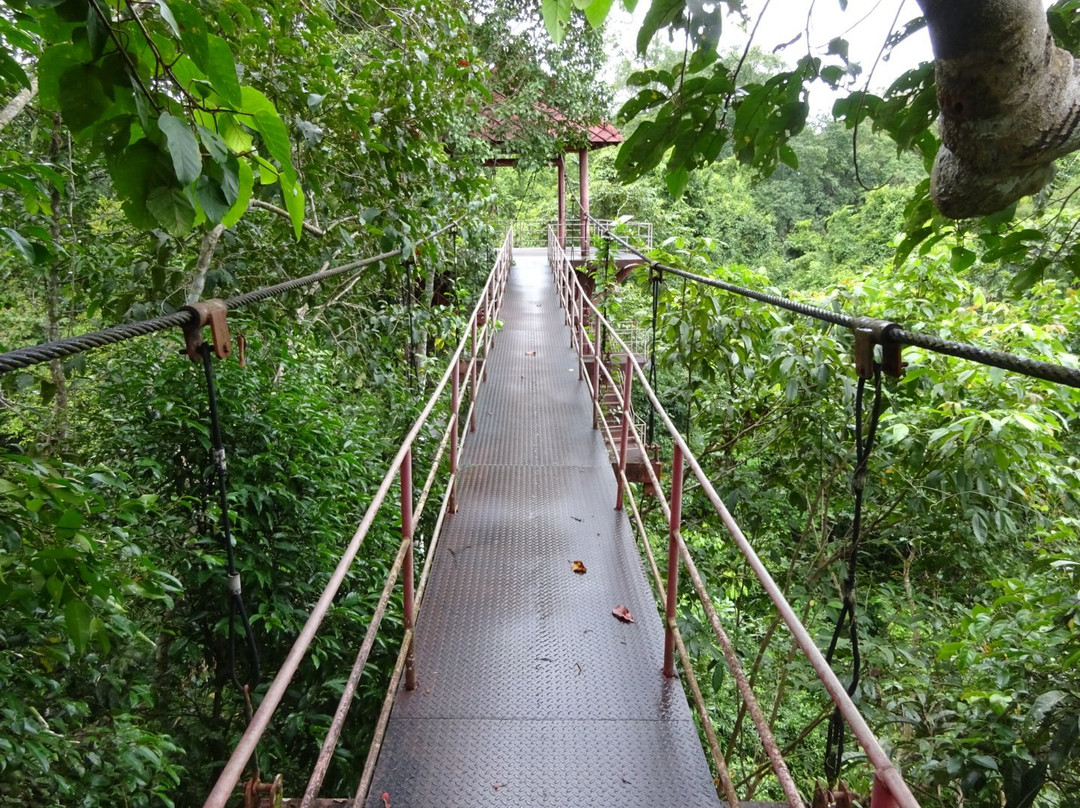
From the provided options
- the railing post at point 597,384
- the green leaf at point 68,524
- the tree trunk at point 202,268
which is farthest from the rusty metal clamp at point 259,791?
the railing post at point 597,384

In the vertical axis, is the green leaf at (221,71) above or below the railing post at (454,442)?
above

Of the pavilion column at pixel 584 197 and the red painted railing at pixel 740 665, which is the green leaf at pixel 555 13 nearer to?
the red painted railing at pixel 740 665

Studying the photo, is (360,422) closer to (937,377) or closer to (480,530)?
(480,530)

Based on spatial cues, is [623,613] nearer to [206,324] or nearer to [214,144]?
[206,324]

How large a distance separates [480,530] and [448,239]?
442cm

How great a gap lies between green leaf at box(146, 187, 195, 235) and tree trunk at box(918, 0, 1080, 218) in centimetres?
128

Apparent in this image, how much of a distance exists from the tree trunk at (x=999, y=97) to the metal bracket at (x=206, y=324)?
4.89 ft

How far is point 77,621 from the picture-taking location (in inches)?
55.8

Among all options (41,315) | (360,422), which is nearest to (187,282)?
(360,422)

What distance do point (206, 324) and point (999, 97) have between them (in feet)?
5.31

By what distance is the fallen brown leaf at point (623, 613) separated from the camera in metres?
2.70

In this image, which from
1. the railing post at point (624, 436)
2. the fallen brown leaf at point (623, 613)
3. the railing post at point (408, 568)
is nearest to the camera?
the railing post at point (408, 568)

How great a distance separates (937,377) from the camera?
360cm

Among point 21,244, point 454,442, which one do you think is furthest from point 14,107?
point 454,442
